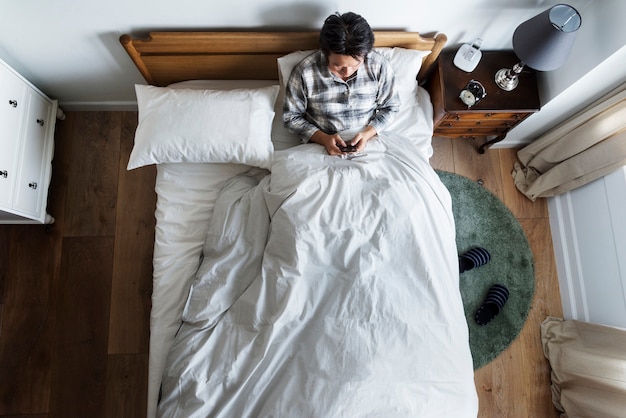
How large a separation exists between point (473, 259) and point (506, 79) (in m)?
0.77

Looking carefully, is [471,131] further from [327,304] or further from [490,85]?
[327,304]

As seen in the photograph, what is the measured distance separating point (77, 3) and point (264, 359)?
1.29 metres

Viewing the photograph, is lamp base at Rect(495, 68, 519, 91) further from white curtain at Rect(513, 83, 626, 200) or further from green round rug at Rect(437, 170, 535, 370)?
green round rug at Rect(437, 170, 535, 370)

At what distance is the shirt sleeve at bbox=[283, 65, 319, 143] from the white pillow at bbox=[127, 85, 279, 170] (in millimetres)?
92

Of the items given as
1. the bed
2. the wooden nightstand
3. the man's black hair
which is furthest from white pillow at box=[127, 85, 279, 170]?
the wooden nightstand

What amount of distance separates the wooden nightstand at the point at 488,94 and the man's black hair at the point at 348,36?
19.8 inches

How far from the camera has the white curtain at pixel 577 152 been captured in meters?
1.53

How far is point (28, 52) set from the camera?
61.8 inches

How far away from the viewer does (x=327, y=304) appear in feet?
4.15

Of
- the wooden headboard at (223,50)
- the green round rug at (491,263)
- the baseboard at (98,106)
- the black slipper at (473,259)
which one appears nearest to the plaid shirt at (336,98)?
the wooden headboard at (223,50)

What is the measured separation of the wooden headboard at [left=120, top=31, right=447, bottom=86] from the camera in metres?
1.48

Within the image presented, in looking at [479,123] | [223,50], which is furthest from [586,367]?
[223,50]

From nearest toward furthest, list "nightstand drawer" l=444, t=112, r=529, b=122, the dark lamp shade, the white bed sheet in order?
1. the dark lamp shade
2. the white bed sheet
3. "nightstand drawer" l=444, t=112, r=529, b=122

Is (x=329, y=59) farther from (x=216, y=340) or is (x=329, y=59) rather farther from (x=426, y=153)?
(x=216, y=340)
